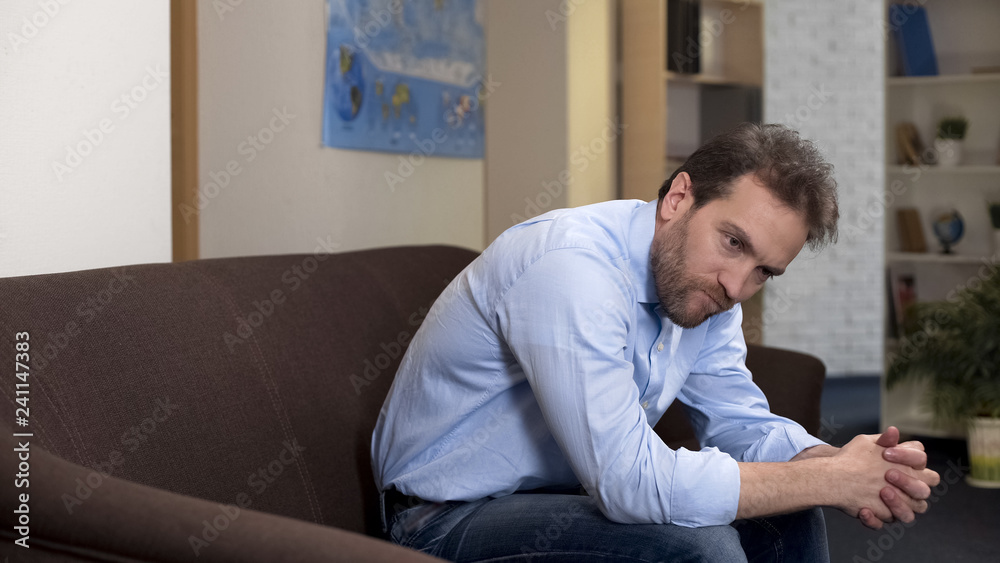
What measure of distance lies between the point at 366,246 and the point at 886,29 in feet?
8.30

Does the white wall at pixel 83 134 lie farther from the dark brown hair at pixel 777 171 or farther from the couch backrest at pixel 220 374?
the dark brown hair at pixel 777 171

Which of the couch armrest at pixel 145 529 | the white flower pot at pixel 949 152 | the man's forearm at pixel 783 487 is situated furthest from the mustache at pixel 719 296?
the white flower pot at pixel 949 152

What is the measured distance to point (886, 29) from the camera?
3904mm

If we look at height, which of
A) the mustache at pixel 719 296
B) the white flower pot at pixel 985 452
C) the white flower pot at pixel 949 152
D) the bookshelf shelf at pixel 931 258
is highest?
the white flower pot at pixel 949 152

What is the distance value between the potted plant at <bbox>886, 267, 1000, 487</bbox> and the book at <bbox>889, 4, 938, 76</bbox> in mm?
949

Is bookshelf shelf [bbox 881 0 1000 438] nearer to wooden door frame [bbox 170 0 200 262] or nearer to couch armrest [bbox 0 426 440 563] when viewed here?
wooden door frame [bbox 170 0 200 262]

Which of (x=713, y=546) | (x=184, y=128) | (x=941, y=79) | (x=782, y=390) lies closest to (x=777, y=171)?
(x=713, y=546)

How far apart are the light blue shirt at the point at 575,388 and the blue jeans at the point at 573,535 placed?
27 millimetres

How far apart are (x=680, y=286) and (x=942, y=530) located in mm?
2050

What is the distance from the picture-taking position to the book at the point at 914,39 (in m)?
3.92

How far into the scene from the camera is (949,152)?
388 centimetres

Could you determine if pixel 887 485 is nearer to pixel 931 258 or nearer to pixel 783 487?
pixel 783 487

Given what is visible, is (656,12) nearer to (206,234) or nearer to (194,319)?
(206,234)

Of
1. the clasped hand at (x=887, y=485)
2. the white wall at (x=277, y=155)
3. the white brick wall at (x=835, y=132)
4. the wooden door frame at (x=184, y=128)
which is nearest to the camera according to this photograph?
the clasped hand at (x=887, y=485)
